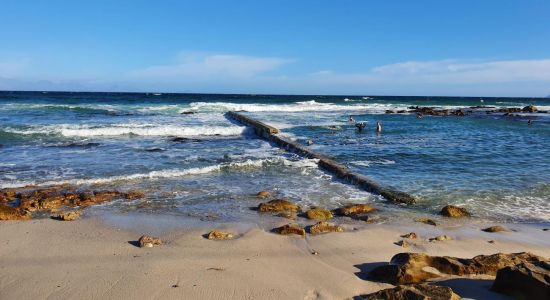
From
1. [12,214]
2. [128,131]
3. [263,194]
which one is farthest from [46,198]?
[128,131]

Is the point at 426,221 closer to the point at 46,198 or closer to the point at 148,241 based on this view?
the point at 148,241

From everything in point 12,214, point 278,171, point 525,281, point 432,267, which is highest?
point 525,281

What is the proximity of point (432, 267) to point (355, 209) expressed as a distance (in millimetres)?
2966

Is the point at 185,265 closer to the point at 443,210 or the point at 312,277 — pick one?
the point at 312,277

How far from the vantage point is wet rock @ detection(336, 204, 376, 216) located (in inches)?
289

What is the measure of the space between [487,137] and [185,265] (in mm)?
17149

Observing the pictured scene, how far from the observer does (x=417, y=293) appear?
3729mm

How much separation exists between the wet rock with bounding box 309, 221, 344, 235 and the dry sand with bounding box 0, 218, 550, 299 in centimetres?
16

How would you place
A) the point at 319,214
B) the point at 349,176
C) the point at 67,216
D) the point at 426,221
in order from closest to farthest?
the point at 67,216 → the point at 426,221 → the point at 319,214 → the point at 349,176

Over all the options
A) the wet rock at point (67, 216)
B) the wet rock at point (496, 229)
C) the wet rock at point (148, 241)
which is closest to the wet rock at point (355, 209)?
the wet rock at point (496, 229)

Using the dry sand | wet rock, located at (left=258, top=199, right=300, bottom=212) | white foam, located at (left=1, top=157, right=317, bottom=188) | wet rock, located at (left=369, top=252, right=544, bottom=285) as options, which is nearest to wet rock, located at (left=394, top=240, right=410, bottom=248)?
the dry sand

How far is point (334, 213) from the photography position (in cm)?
743

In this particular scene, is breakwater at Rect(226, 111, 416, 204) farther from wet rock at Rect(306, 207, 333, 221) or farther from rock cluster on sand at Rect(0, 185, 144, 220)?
rock cluster on sand at Rect(0, 185, 144, 220)

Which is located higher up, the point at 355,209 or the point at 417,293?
the point at 417,293
